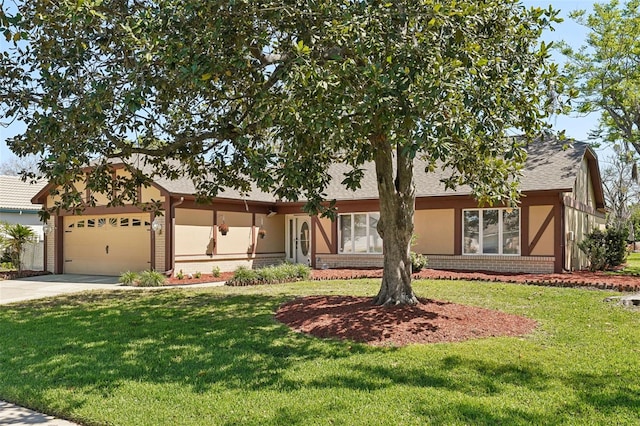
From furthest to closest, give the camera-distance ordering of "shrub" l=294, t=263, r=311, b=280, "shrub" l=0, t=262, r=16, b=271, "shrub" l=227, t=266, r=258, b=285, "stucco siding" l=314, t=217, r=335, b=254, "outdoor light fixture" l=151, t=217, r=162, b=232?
"shrub" l=0, t=262, r=16, b=271 < "stucco siding" l=314, t=217, r=335, b=254 < "outdoor light fixture" l=151, t=217, r=162, b=232 < "shrub" l=294, t=263, r=311, b=280 < "shrub" l=227, t=266, r=258, b=285

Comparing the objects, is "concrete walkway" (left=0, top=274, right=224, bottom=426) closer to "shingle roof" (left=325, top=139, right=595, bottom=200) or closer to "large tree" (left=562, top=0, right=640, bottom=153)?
"shingle roof" (left=325, top=139, right=595, bottom=200)

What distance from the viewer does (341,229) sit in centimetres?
2012

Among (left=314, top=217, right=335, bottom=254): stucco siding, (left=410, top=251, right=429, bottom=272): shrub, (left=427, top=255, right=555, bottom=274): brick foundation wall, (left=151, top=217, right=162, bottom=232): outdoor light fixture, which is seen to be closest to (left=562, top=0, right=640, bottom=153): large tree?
(left=427, top=255, right=555, bottom=274): brick foundation wall

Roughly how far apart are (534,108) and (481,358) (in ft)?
12.9

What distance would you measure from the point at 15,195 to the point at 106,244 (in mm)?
11862

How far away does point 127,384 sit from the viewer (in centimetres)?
548

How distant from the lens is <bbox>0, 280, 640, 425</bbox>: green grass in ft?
15.1

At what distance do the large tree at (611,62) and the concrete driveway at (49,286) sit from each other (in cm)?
1794

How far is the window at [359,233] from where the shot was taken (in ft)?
63.8

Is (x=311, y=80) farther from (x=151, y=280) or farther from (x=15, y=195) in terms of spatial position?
(x=15, y=195)

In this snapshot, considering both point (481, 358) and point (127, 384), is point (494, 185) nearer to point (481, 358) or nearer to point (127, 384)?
point (481, 358)

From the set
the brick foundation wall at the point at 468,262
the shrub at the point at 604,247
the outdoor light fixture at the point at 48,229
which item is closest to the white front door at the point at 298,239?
the brick foundation wall at the point at 468,262

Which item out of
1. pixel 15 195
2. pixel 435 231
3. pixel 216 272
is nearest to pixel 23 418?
pixel 216 272

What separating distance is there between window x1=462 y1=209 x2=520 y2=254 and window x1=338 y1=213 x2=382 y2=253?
340 cm
